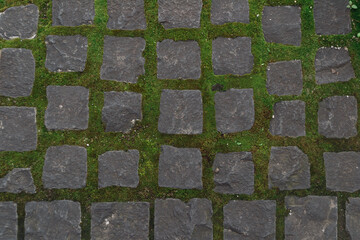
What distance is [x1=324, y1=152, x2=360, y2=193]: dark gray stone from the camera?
155 inches

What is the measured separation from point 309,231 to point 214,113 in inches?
66.3

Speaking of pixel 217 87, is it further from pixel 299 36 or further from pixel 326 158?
pixel 326 158

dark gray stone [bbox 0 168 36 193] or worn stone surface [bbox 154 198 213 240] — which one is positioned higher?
dark gray stone [bbox 0 168 36 193]

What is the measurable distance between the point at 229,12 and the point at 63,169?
8.57 ft

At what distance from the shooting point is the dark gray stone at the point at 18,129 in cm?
385

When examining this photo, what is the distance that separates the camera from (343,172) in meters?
3.93

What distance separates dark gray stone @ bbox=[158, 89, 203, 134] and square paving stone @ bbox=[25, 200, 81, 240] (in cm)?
136

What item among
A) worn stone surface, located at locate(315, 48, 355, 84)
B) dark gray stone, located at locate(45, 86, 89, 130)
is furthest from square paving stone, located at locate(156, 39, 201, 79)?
worn stone surface, located at locate(315, 48, 355, 84)

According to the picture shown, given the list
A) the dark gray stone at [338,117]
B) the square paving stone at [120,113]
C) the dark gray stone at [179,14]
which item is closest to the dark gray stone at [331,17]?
the dark gray stone at [338,117]

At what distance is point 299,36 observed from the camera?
4.06 m

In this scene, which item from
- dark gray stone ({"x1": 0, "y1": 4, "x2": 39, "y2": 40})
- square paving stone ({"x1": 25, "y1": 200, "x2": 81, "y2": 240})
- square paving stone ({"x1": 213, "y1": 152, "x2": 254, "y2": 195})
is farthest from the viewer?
dark gray stone ({"x1": 0, "y1": 4, "x2": 39, "y2": 40})

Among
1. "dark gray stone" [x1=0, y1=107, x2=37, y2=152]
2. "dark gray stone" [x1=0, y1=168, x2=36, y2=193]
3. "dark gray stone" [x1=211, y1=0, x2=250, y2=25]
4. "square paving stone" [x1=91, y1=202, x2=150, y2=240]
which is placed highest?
"dark gray stone" [x1=211, y1=0, x2=250, y2=25]

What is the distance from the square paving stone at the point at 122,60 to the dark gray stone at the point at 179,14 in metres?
0.42

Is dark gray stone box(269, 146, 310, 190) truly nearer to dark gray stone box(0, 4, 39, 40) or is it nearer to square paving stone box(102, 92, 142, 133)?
square paving stone box(102, 92, 142, 133)
